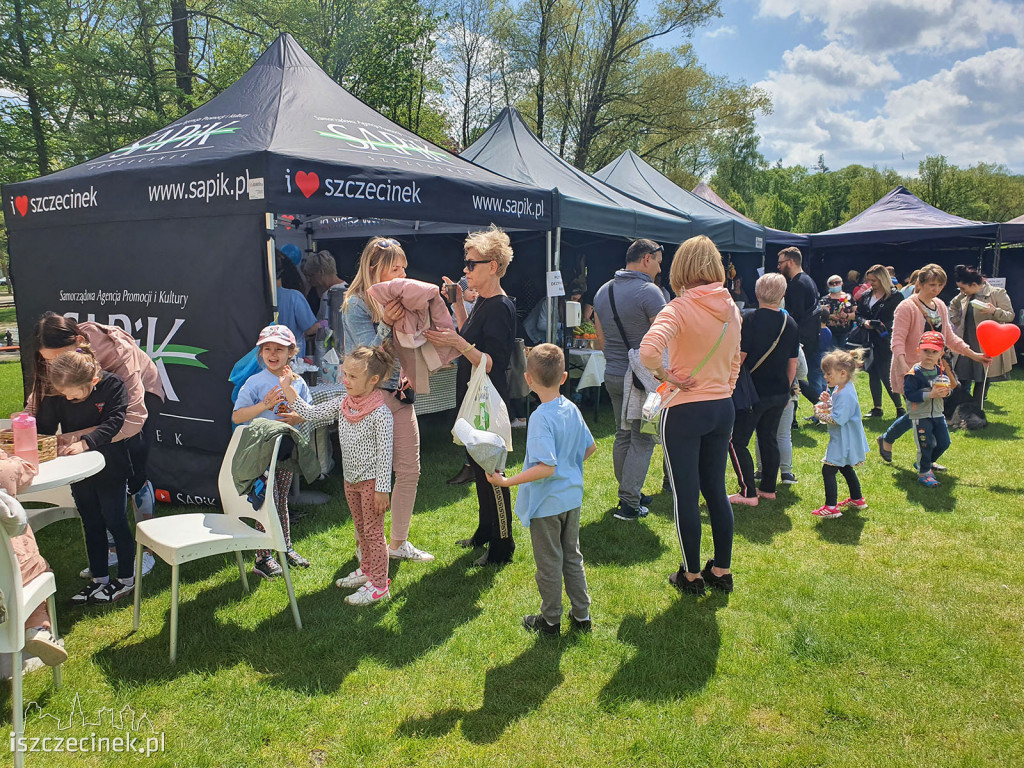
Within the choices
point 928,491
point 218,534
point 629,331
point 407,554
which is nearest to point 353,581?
point 407,554

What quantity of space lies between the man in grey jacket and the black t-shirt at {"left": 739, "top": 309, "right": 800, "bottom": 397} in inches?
26.1

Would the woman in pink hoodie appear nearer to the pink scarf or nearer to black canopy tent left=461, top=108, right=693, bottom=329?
the pink scarf

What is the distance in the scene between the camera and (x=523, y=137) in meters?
8.62

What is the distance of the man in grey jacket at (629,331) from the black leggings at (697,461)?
3.41ft

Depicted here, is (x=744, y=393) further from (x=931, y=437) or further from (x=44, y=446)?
(x=44, y=446)

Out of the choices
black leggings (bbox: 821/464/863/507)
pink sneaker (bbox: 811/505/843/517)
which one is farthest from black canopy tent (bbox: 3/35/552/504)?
pink sneaker (bbox: 811/505/843/517)

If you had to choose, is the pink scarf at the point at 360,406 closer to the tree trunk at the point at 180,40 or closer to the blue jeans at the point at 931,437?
the blue jeans at the point at 931,437

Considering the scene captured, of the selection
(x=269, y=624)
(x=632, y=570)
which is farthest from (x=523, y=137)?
(x=269, y=624)

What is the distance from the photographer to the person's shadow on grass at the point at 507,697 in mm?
2369

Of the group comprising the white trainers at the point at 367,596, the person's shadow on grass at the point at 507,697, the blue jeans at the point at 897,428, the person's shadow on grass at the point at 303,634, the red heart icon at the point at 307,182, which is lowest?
the person's shadow on grass at the point at 507,697

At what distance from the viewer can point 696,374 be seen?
3.01 metres

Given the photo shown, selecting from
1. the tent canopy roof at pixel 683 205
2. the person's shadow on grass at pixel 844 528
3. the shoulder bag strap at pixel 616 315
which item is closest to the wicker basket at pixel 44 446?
the shoulder bag strap at pixel 616 315

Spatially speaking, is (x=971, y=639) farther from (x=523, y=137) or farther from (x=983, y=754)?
(x=523, y=137)

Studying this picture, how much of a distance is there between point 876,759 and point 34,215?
20.7 ft
